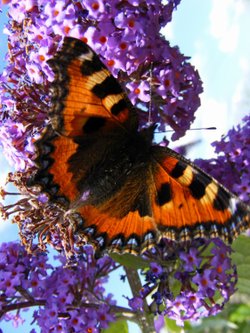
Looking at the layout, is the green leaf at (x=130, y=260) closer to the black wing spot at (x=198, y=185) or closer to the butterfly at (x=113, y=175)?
the butterfly at (x=113, y=175)

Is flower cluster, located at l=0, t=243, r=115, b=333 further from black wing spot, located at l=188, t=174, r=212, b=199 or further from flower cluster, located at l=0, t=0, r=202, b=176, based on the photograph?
black wing spot, located at l=188, t=174, r=212, b=199

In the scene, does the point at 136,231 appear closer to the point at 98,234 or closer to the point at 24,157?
the point at 98,234

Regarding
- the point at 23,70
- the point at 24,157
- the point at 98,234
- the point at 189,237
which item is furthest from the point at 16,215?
the point at 189,237

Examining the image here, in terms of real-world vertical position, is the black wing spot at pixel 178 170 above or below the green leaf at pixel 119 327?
above

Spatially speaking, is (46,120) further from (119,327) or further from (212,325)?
(212,325)

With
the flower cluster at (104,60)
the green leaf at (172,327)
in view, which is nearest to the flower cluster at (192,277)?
the flower cluster at (104,60)
